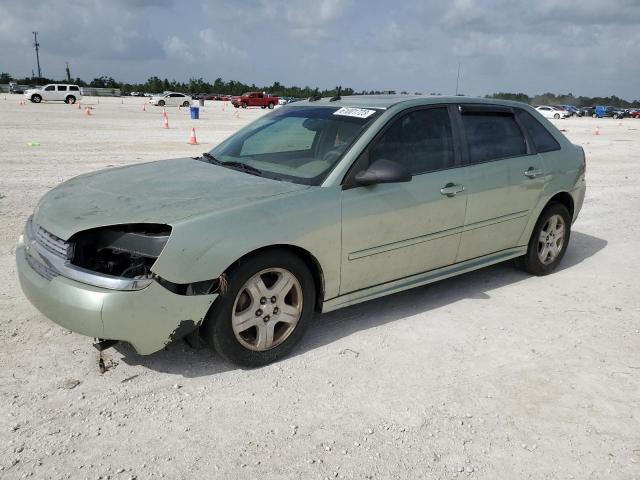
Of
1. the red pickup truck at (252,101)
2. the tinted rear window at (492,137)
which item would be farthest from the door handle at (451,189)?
the red pickup truck at (252,101)

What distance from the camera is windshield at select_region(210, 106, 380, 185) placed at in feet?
13.0

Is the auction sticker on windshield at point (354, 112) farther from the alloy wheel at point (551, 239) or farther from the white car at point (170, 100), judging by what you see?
the white car at point (170, 100)

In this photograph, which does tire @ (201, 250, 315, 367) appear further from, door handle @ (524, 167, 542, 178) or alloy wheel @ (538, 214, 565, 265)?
alloy wheel @ (538, 214, 565, 265)

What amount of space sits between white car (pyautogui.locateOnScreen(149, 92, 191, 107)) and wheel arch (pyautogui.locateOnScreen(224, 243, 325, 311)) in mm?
58173

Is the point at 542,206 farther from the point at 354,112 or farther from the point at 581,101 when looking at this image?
the point at 581,101

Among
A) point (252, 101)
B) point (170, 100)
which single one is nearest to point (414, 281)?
point (252, 101)

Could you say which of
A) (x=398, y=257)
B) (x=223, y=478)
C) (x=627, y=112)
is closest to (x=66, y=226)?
(x=223, y=478)

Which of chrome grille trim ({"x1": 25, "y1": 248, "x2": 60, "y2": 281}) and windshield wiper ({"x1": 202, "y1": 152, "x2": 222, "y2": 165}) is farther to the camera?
windshield wiper ({"x1": 202, "y1": 152, "x2": 222, "y2": 165})

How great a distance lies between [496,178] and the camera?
4707 millimetres

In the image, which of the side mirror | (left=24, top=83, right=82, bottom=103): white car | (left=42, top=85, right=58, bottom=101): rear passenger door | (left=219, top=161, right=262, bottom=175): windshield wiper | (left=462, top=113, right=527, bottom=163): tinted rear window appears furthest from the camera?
(left=42, top=85, right=58, bottom=101): rear passenger door

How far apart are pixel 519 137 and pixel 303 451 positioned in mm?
3604

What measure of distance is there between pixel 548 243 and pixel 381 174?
2573 millimetres

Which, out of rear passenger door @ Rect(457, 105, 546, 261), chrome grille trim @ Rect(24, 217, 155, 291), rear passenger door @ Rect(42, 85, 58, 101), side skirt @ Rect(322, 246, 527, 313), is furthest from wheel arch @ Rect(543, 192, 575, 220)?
rear passenger door @ Rect(42, 85, 58, 101)

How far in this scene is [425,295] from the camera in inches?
195
